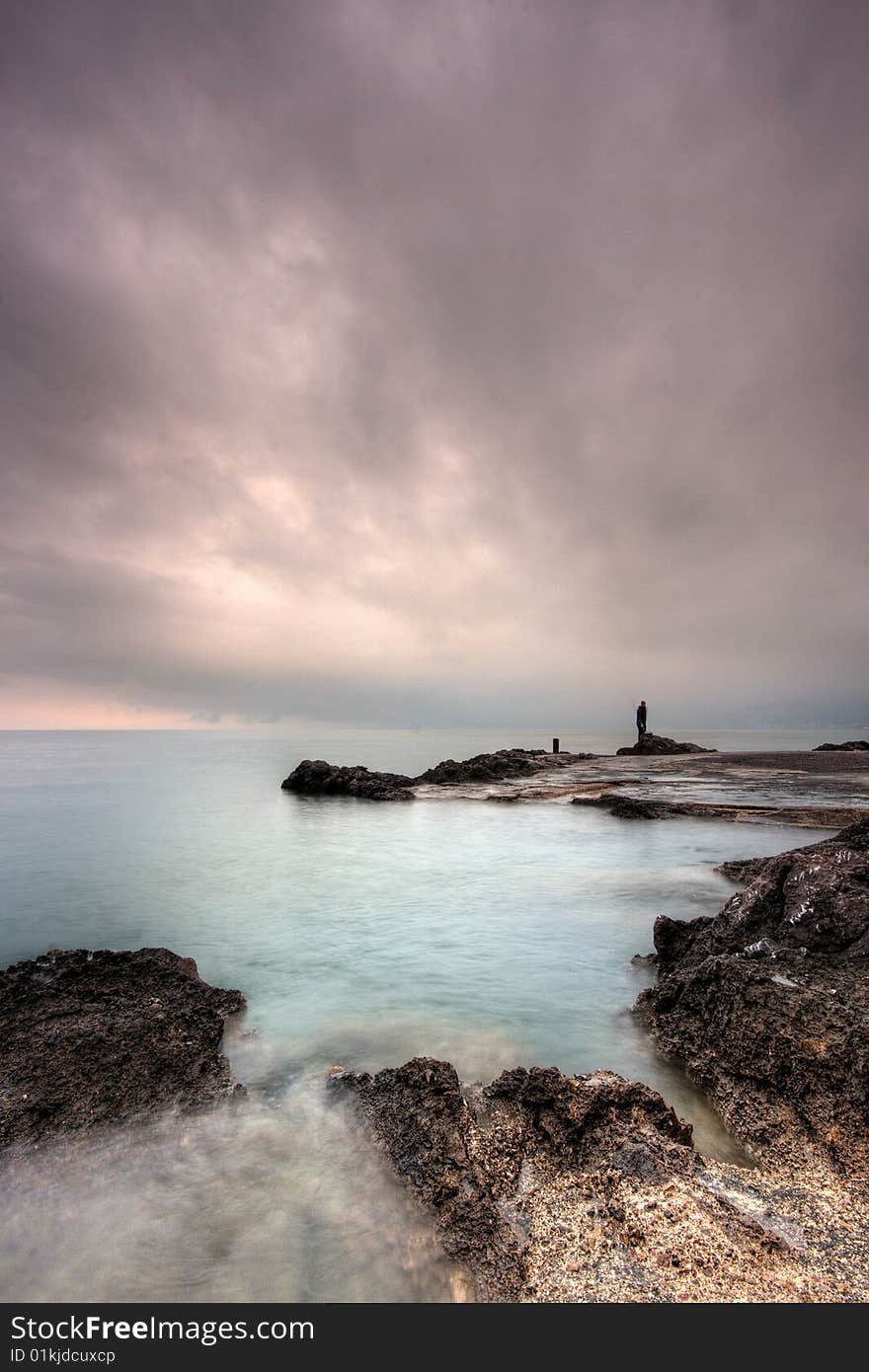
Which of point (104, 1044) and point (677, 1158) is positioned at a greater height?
point (677, 1158)

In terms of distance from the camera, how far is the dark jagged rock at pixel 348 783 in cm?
2361

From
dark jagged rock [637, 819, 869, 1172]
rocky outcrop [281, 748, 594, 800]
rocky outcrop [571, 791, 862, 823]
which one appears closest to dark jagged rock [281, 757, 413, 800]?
rocky outcrop [281, 748, 594, 800]

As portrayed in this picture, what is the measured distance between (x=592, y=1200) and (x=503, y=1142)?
596mm

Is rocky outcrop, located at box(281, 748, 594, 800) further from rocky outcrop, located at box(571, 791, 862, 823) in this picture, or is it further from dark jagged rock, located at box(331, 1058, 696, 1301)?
dark jagged rock, located at box(331, 1058, 696, 1301)

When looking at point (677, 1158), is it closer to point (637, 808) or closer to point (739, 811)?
point (637, 808)

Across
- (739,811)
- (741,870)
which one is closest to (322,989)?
(741,870)

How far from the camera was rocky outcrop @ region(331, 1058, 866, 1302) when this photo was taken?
7.43 ft

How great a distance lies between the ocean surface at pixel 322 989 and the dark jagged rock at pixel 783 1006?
315 mm

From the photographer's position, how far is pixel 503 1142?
10.4ft

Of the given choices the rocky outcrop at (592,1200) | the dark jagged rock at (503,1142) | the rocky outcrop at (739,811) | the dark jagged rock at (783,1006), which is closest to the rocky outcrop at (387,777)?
the rocky outcrop at (739,811)

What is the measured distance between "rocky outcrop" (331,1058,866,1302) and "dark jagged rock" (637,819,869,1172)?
511 millimetres

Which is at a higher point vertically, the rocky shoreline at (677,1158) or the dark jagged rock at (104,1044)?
the rocky shoreline at (677,1158)

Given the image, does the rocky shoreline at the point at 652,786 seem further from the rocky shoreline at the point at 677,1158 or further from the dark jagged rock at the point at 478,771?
the rocky shoreline at the point at 677,1158
